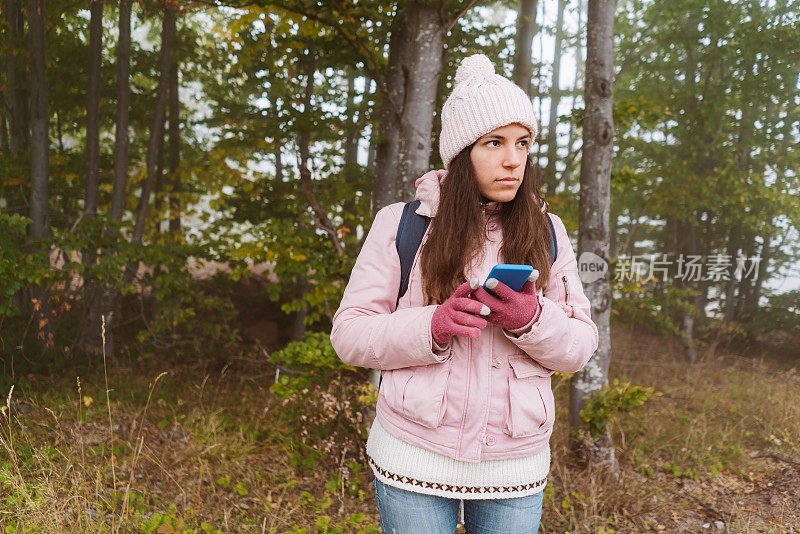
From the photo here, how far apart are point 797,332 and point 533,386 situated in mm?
11378

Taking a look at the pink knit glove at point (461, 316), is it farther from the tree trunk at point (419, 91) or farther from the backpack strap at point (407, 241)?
the tree trunk at point (419, 91)

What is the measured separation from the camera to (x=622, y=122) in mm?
4656

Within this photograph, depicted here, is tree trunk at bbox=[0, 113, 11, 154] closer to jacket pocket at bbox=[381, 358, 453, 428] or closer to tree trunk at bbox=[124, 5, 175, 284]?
tree trunk at bbox=[124, 5, 175, 284]

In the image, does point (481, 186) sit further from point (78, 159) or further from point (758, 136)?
point (758, 136)

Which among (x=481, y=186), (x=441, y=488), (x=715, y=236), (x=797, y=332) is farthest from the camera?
(x=715, y=236)

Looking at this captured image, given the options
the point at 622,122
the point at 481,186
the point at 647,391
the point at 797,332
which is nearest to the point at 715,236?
the point at 797,332

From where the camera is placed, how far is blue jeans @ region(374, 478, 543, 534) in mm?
1488

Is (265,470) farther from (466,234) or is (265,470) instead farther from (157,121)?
(157,121)

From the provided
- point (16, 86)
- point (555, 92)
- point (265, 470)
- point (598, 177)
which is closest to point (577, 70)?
point (555, 92)

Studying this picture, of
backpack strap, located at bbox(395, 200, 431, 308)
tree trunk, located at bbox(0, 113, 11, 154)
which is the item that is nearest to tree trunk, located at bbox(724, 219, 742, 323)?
backpack strap, located at bbox(395, 200, 431, 308)

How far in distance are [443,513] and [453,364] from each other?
455 millimetres

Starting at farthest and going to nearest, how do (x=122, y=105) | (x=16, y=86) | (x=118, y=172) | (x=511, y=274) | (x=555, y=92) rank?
(x=555, y=92)
(x=16, y=86)
(x=118, y=172)
(x=122, y=105)
(x=511, y=274)

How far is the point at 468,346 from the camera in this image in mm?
1464

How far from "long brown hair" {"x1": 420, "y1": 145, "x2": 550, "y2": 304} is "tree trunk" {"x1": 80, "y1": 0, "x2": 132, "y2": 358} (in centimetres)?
656
